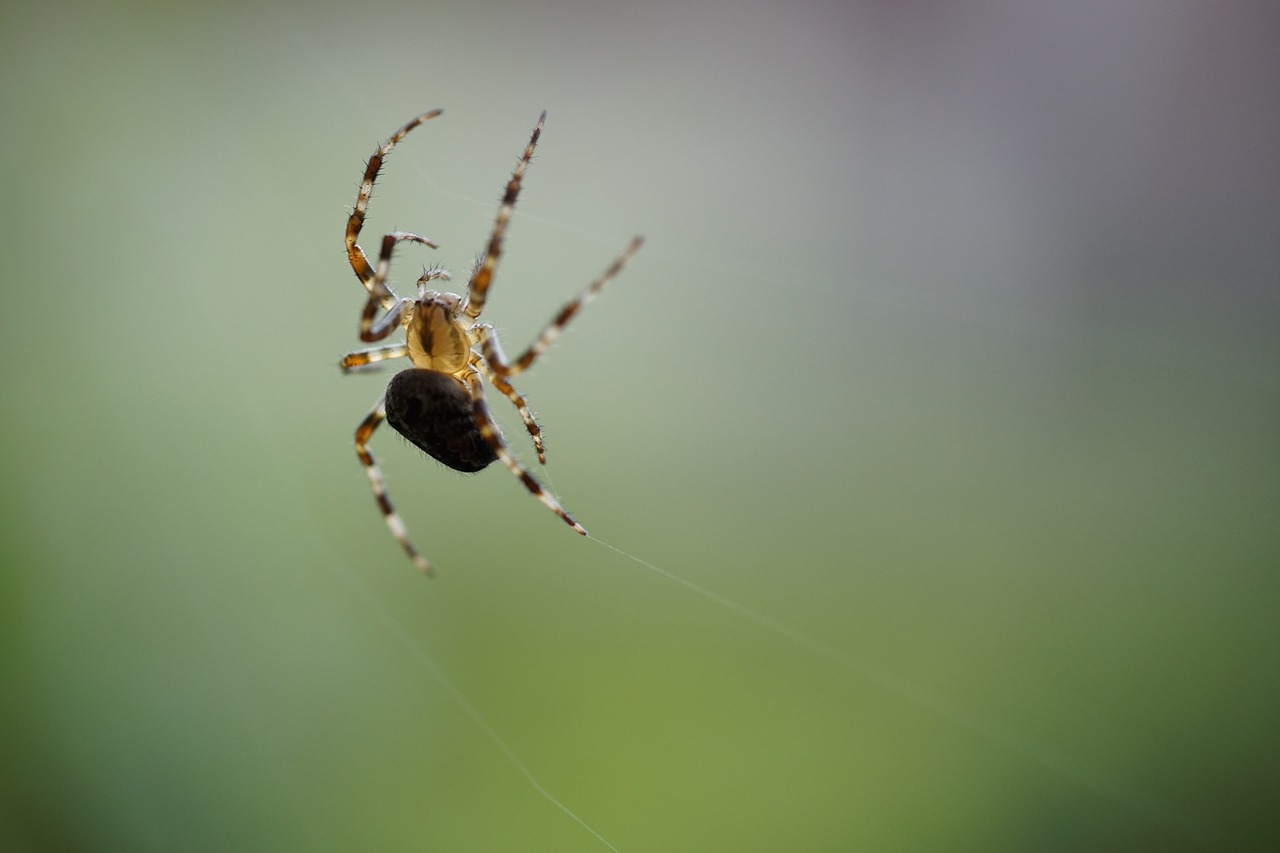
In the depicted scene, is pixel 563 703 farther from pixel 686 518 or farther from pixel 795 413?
pixel 795 413

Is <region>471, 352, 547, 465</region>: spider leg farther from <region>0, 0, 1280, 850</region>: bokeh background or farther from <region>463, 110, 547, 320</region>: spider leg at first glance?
<region>0, 0, 1280, 850</region>: bokeh background

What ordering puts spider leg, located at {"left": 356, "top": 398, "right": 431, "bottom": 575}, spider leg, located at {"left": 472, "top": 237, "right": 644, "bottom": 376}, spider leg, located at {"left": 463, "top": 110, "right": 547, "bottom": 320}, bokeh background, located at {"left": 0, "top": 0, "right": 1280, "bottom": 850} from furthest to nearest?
bokeh background, located at {"left": 0, "top": 0, "right": 1280, "bottom": 850}
spider leg, located at {"left": 356, "top": 398, "right": 431, "bottom": 575}
spider leg, located at {"left": 463, "top": 110, "right": 547, "bottom": 320}
spider leg, located at {"left": 472, "top": 237, "right": 644, "bottom": 376}

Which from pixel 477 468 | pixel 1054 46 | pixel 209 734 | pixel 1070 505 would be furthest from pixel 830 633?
pixel 1054 46

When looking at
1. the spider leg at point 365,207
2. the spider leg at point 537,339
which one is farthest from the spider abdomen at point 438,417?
the spider leg at point 365,207

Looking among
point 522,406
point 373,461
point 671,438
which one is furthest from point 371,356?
point 671,438

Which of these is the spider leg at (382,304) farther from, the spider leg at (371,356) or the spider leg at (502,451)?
the spider leg at (502,451)

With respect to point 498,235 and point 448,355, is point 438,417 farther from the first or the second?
point 498,235

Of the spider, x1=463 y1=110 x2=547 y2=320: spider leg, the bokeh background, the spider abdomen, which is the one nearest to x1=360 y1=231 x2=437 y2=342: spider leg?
the spider
